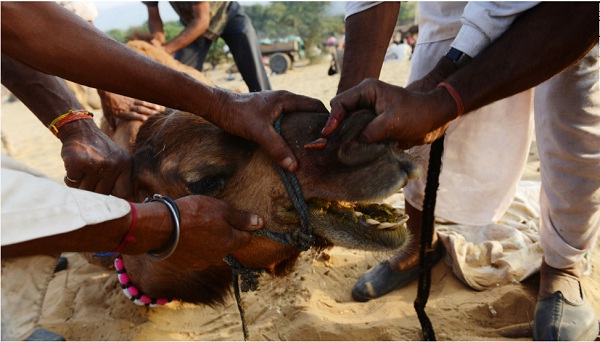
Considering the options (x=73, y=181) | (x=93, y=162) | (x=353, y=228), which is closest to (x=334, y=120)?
(x=353, y=228)

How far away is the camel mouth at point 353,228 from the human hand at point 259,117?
229 mm

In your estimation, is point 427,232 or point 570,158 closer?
point 570,158

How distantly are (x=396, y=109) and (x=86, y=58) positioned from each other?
1.19 m

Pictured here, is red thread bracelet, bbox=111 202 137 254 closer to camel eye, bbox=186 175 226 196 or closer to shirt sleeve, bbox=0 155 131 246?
shirt sleeve, bbox=0 155 131 246

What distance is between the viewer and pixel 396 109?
6.00ft

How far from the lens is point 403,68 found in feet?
48.3

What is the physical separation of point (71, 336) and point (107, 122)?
2.17m

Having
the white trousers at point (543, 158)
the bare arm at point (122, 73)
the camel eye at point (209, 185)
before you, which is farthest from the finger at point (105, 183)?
the white trousers at point (543, 158)

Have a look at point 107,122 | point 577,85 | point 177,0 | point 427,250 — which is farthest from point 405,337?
point 177,0

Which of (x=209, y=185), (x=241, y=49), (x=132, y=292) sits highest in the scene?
(x=209, y=185)

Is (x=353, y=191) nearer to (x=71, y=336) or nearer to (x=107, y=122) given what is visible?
(x=71, y=336)

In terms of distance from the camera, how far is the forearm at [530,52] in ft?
5.92

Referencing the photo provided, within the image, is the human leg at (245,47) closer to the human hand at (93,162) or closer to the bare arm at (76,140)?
the bare arm at (76,140)

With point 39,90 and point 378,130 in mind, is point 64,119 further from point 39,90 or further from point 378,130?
point 378,130
